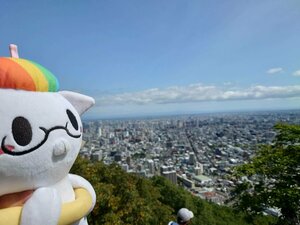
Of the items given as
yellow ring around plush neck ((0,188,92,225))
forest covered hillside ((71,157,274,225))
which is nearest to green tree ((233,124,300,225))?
forest covered hillside ((71,157,274,225))

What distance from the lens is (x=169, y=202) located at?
55.1 ft

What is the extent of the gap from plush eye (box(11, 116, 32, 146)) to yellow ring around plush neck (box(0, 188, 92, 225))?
0.62 m

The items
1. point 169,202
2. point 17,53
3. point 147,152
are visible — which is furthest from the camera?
point 147,152

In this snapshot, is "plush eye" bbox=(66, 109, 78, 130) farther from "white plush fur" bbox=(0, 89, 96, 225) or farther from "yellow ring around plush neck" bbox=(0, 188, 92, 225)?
"yellow ring around plush neck" bbox=(0, 188, 92, 225)

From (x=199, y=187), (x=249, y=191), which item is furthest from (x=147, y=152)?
(x=249, y=191)

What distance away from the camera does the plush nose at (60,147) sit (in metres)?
Answer: 3.04

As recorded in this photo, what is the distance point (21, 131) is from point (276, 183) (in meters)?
6.64

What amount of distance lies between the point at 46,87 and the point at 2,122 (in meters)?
0.69

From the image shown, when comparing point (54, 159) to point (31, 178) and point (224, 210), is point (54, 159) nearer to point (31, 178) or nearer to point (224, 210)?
point (31, 178)

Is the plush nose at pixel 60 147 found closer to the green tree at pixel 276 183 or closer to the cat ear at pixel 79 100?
the cat ear at pixel 79 100

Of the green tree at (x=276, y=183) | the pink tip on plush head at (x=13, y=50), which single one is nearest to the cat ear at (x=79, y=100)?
the pink tip on plush head at (x=13, y=50)

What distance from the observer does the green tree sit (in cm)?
715

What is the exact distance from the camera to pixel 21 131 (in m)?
2.83

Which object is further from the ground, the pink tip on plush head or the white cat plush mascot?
the pink tip on plush head
